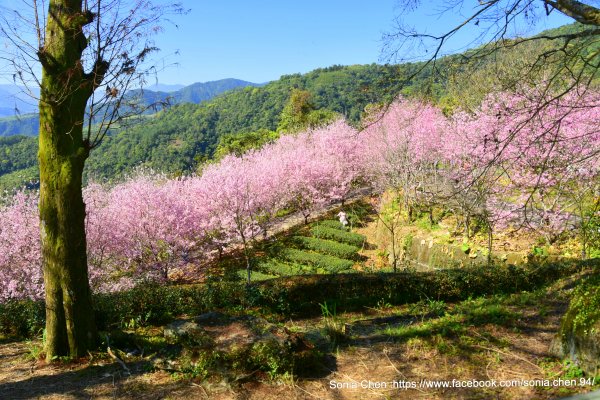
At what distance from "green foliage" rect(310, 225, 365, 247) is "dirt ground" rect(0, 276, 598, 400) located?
11601 millimetres

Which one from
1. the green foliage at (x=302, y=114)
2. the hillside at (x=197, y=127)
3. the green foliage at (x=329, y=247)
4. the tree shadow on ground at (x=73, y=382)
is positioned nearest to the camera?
the tree shadow on ground at (x=73, y=382)

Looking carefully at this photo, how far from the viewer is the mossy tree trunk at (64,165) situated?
13.9 feet

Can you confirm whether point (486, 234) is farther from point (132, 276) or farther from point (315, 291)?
point (132, 276)

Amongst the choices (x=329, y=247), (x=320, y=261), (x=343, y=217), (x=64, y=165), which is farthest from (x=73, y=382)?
(x=329, y=247)

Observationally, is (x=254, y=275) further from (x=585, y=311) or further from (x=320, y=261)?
(x=585, y=311)

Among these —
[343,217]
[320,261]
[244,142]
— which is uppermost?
[244,142]

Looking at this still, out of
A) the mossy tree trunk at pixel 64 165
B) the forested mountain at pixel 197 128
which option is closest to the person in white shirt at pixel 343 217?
the mossy tree trunk at pixel 64 165

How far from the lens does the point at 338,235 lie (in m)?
16.8

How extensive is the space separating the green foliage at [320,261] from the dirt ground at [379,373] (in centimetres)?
902

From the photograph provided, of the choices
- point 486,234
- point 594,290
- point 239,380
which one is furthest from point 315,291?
point 486,234

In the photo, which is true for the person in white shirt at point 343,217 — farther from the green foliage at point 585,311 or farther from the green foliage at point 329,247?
the green foliage at point 585,311

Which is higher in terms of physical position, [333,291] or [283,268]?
[333,291]

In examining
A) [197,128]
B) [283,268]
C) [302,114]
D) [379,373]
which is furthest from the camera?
[197,128]

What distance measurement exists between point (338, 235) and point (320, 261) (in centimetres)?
270
